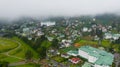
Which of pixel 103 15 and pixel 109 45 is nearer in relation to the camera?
pixel 109 45

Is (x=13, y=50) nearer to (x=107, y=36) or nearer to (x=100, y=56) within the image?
(x=100, y=56)

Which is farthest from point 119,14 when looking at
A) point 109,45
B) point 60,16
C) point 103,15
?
point 109,45

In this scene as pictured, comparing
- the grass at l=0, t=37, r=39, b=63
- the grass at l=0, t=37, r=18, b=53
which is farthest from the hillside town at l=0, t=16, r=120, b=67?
the grass at l=0, t=37, r=18, b=53

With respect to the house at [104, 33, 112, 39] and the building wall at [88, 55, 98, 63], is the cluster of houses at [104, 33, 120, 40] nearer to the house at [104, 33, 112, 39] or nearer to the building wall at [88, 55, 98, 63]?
the house at [104, 33, 112, 39]

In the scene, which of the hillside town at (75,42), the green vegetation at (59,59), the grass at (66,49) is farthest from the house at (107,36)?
the green vegetation at (59,59)

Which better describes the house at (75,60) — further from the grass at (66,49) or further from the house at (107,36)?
the house at (107,36)

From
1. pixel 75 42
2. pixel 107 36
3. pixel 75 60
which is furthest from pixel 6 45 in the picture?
pixel 107 36

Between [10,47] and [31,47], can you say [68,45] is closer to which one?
[31,47]

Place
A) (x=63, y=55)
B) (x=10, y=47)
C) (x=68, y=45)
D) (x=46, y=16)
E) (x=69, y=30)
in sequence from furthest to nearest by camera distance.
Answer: (x=46, y=16)
(x=69, y=30)
(x=68, y=45)
(x=10, y=47)
(x=63, y=55)

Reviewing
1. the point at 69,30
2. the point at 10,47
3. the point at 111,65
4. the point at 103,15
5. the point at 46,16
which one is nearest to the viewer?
the point at 111,65

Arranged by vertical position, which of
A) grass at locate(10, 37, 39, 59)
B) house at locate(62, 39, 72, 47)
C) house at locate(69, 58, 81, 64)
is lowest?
house at locate(69, 58, 81, 64)
